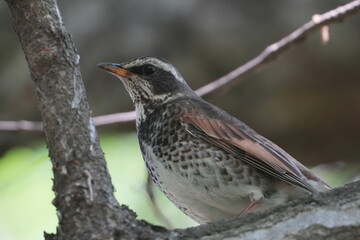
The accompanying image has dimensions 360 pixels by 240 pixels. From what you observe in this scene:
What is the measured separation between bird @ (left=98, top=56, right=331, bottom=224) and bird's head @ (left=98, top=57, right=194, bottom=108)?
0.24m

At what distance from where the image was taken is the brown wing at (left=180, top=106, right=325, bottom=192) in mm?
4144

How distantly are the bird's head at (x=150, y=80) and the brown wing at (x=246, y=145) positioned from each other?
51cm

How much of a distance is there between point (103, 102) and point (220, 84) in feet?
3.21

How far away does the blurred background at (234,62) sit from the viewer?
16.9 ft

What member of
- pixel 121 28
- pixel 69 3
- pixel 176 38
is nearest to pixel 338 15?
pixel 176 38

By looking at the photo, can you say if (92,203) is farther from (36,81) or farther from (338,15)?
(338,15)

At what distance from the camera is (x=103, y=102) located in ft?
17.3

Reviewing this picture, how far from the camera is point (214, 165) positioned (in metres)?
4.21

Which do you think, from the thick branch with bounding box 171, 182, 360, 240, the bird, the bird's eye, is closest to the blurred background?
the bird's eye

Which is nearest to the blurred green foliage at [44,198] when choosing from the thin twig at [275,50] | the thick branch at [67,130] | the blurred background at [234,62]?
the blurred background at [234,62]

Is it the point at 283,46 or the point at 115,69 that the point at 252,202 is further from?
the point at 115,69

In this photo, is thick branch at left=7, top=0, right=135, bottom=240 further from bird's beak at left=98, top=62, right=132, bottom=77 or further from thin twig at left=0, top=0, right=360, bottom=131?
thin twig at left=0, top=0, right=360, bottom=131

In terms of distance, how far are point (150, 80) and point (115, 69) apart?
37 centimetres

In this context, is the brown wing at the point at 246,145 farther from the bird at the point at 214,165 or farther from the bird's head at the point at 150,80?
the bird's head at the point at 150,80
